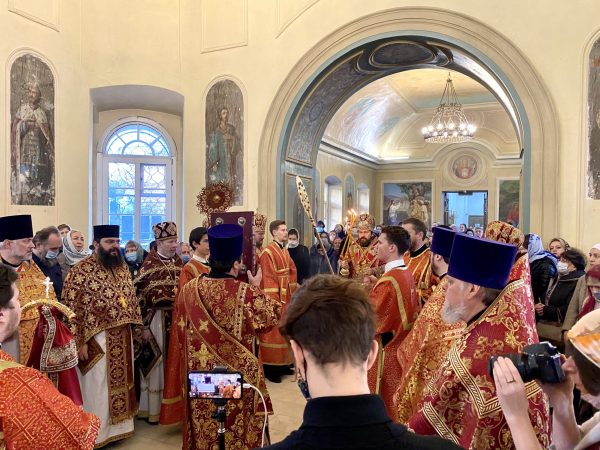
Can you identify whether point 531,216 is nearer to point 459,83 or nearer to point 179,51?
point 179,51

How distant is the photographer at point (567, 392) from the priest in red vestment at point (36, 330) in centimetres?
249

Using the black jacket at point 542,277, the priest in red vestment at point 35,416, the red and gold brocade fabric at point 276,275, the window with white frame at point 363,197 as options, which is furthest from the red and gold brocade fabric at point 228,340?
the window with white frame at point 363,197

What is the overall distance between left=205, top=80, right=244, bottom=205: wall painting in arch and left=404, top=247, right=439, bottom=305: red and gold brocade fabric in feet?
18.9

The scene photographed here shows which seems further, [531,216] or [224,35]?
[224,35]

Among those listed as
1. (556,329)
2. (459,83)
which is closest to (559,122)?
(556,329)

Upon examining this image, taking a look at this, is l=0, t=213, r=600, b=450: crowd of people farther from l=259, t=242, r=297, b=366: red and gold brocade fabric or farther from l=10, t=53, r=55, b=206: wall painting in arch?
l=10, t=53, r=55, b=206: wall painting in arch

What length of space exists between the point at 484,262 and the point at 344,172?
52.3ft

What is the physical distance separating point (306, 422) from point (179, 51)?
10.4m

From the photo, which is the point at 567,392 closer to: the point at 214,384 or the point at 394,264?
the point at 214,384

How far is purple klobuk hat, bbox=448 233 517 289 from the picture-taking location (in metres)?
1.92

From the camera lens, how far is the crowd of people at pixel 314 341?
115 cm

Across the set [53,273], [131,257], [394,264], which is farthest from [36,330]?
[131,257]

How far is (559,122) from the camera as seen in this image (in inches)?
300

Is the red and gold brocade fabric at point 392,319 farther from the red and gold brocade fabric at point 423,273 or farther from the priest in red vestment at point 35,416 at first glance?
the priest in red vestment at point 35,416
